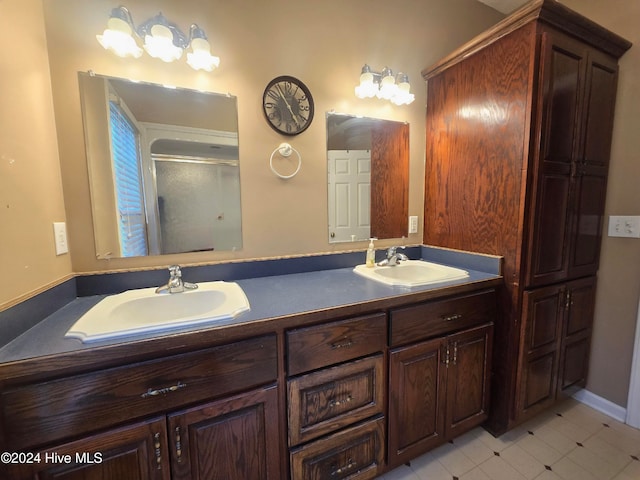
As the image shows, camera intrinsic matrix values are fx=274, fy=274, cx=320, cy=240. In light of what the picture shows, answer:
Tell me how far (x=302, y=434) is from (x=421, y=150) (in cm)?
176

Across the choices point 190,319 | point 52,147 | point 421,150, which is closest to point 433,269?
point 421,150

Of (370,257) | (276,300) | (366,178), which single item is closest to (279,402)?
(276,300)

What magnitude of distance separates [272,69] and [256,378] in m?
1.44

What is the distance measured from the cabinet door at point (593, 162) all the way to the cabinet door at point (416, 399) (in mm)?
1015

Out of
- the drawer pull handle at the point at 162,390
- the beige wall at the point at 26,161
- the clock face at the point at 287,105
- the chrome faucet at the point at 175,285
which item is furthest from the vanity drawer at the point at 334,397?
the clock face at the point at 287,105

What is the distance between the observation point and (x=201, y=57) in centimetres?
119

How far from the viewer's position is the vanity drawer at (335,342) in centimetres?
97

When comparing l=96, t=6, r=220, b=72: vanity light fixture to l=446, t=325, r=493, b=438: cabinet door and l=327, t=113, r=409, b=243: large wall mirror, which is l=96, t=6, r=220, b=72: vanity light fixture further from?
l=446, t=325, r=493, b=438: cabinet door

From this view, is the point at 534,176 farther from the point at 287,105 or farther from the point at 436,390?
the point at 287,105

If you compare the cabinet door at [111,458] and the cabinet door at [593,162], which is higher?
the cabinet door at [593,162]

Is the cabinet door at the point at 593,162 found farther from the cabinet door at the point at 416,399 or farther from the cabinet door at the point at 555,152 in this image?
the cabinet door at the point at 416,399

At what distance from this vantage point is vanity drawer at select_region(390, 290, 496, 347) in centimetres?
116

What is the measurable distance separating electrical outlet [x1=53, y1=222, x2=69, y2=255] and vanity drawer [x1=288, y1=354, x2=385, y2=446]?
1.02 metres

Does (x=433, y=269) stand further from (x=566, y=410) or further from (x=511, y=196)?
(x=566, y=410)
